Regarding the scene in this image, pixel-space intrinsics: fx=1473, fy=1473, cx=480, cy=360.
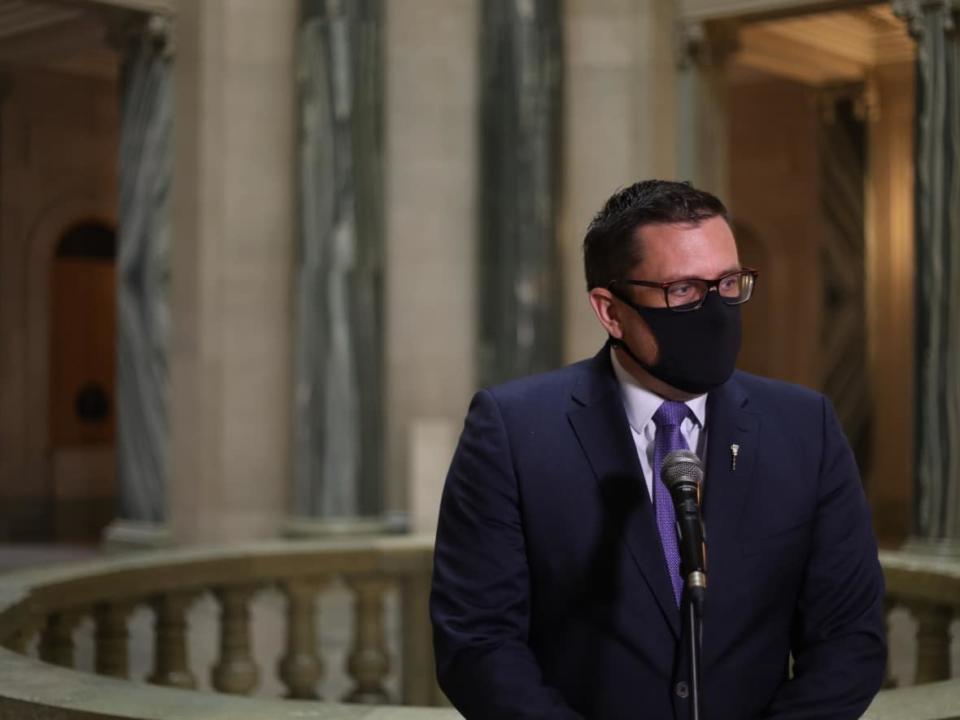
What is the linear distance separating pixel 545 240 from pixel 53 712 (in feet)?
28.4

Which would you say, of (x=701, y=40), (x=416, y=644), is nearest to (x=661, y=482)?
(x=416, y=644)

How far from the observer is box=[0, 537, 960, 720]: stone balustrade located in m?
5.29

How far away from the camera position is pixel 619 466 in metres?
2.59

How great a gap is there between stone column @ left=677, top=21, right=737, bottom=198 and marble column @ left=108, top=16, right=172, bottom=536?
165 inches

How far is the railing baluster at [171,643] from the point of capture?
18.6ft

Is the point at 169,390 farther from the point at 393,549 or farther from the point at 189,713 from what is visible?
the point at 189,713

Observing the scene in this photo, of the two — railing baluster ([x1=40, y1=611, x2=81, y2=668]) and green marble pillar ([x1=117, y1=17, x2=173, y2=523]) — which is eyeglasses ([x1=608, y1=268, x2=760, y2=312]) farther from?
green marble pillar ([x1=117, y1=17, x2=173, y2=523])

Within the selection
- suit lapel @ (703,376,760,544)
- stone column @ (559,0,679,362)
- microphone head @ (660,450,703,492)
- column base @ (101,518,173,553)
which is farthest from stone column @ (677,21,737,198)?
microphone head @ (660,450,703,492)

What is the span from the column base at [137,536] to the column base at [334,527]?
102cm

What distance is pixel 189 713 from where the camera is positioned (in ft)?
10.9

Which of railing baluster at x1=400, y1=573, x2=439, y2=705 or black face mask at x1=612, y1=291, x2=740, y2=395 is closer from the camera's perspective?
black face mask at x1=612, y1=291, x2=740, y2=395

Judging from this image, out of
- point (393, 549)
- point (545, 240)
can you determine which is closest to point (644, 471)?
point (393, 549)

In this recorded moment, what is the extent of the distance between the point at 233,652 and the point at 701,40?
7890 mm

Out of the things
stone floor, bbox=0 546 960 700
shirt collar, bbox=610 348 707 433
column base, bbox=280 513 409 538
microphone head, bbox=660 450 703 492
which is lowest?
stone floor, bbox=0 546 960 700
